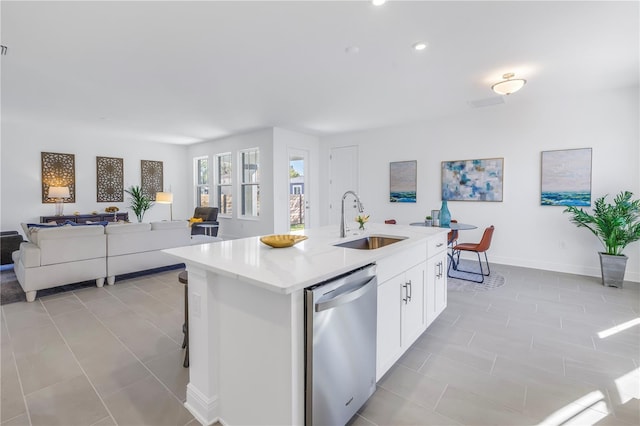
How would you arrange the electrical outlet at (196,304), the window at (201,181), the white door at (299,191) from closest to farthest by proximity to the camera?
1. the electrical outlet at (196,304)
2. the white door at (299,191)
3. the window at (201,181)

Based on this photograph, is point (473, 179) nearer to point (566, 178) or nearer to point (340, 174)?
point (566, 178)

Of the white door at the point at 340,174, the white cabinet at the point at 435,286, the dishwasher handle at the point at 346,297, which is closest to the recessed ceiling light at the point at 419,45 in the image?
the white cabinet at the point at 435,286

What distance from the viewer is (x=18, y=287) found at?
3811mm

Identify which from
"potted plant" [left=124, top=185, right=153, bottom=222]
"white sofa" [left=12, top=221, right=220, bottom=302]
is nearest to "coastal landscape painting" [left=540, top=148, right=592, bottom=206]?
"white sofa" [left=12, top=221, right=220, bottom=302]

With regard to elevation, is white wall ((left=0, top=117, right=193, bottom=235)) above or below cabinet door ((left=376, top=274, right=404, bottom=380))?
above

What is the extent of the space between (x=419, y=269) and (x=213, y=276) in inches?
60.7

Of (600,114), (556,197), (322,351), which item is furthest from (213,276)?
(600,114)

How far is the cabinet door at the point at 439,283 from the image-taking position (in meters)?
2.65

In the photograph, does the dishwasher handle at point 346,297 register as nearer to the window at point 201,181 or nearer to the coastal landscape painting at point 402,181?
the coastal landscape painting at point 402,181

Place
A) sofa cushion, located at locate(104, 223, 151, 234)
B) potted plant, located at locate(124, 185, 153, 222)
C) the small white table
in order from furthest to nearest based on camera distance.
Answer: potted plant, located at locate(124, 185, 153, 222)
the small white table
sofa cushion, located at locate(104, 223, 151, 234)

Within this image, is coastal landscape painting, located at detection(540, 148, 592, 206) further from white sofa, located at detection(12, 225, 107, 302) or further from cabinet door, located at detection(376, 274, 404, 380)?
white sofa, located at detection(12, 225, 107, 302)

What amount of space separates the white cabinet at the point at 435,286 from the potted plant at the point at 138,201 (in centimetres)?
711

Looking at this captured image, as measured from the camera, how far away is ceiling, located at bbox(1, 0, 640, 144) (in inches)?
91.4

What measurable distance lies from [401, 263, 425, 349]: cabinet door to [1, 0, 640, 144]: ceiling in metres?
2.04
